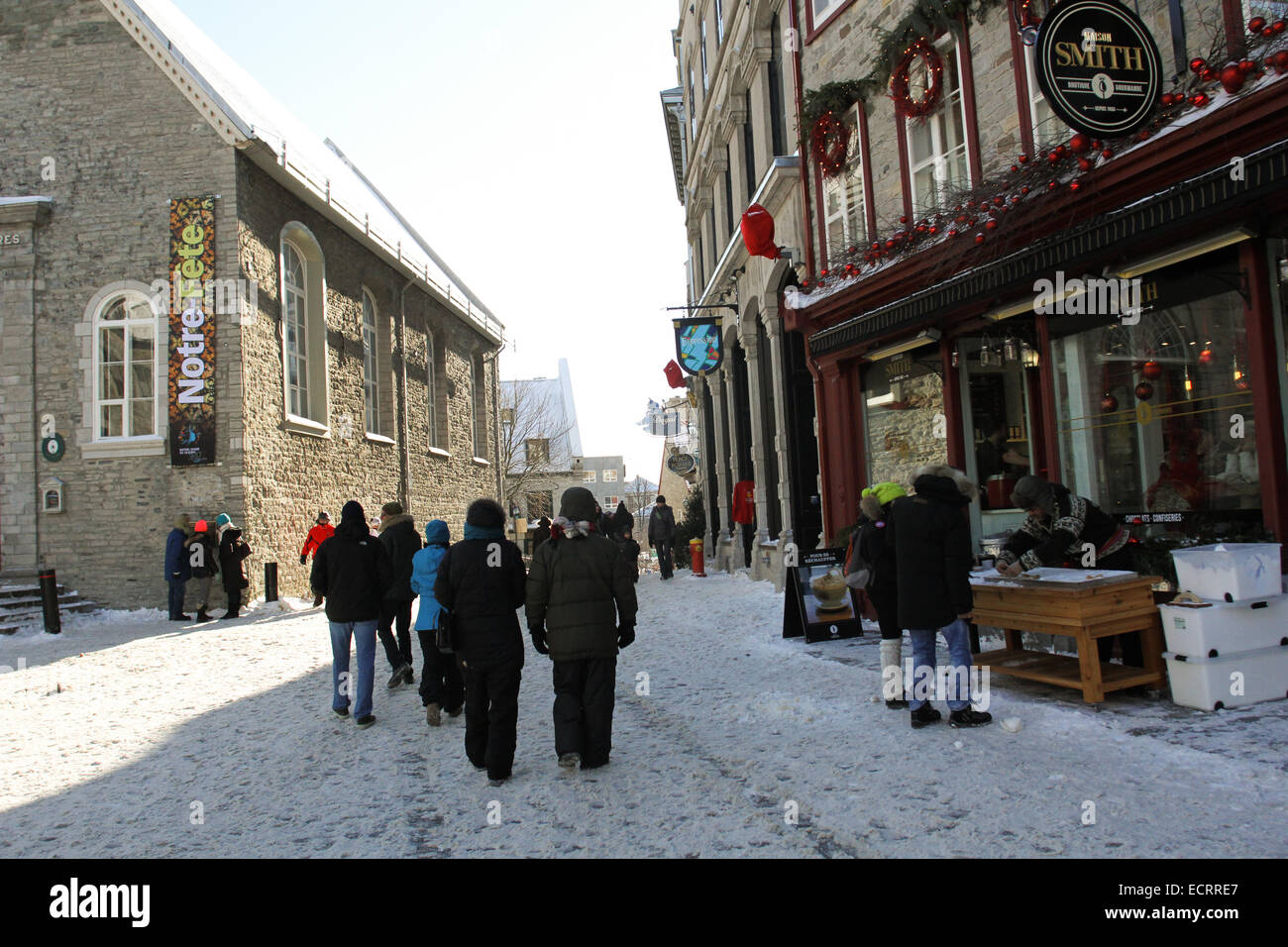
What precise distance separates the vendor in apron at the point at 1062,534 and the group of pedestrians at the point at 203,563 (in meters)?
→ 12.6

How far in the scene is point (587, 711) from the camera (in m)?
5.47

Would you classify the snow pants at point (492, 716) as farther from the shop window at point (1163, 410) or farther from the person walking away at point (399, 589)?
the shop window at point (1163, 410)

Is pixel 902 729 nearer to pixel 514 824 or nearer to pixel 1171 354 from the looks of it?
pixel 514 824

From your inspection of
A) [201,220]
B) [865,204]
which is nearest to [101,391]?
[201,220]

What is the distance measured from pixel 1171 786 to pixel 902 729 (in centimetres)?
171

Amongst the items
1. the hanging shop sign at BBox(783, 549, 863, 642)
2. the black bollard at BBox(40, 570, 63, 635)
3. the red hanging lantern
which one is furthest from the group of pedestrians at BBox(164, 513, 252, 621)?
the hanging shop sign at BBox(783, 549, 863, 642)

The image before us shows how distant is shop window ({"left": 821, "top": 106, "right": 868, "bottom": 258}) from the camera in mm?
11242

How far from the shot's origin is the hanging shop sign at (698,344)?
17.4m

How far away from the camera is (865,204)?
1099 cm

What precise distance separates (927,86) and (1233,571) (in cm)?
643

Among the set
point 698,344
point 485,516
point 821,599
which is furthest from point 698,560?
point 485,516

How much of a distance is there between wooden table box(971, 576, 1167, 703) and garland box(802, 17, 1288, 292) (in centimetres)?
335

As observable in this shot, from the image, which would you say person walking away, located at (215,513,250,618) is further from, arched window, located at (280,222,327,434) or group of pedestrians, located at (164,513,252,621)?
arched window, located at (280,222,327,434)

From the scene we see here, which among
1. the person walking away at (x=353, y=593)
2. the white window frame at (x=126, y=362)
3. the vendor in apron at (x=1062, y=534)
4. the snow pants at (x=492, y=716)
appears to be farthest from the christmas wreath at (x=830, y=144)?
the white window frame at (x=126, y=362)
